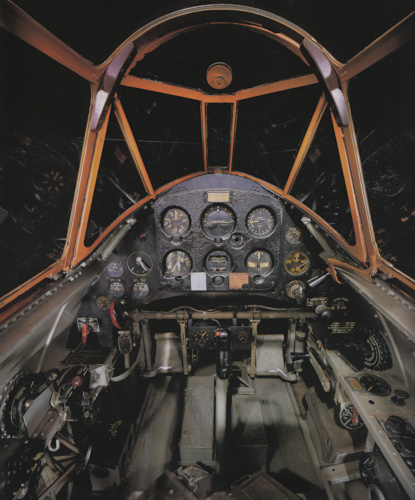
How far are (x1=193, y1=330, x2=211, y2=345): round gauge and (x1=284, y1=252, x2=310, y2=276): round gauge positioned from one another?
4.12ft

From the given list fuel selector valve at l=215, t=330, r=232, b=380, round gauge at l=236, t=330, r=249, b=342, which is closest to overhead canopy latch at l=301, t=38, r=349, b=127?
fuel selector valve at l=215, t=330, r=232, b=380

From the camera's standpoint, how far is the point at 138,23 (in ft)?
5.16

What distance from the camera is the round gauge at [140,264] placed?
3.06 m

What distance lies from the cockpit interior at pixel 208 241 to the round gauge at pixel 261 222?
2 centimetres

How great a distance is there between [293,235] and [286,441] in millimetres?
2239

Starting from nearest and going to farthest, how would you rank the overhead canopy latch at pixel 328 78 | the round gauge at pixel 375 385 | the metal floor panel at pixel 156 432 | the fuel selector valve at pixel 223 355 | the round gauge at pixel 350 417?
the overhead canopy latch at pixel 328 78 < the round gauge at pixel 375 385 < the round gauge at pixel 350 417 < the metal floor panel at pixel 156 432 < the fuel selector valve at pixel 223 355

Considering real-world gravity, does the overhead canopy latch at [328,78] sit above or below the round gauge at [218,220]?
above

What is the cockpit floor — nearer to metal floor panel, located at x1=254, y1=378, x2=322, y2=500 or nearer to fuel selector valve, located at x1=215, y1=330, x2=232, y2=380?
metal floor panel, located at x1=254, y1=378, x2=322, y2=500

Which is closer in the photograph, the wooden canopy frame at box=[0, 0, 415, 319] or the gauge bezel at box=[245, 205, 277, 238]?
the wooden canopy frame at box=[0, 0, 415, 319]

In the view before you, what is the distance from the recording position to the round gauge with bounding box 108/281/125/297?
312 centimetres

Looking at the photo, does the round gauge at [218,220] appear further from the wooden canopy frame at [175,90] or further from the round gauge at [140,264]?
the wooden canopy frame at [175,90]


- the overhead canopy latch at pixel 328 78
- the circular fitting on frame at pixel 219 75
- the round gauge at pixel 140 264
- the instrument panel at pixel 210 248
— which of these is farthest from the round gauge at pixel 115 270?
the overhead canopy latch at pixel 328 78

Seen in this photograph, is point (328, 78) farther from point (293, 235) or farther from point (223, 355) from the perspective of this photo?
point (223, 355)

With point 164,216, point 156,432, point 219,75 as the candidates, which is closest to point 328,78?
point 219,75
